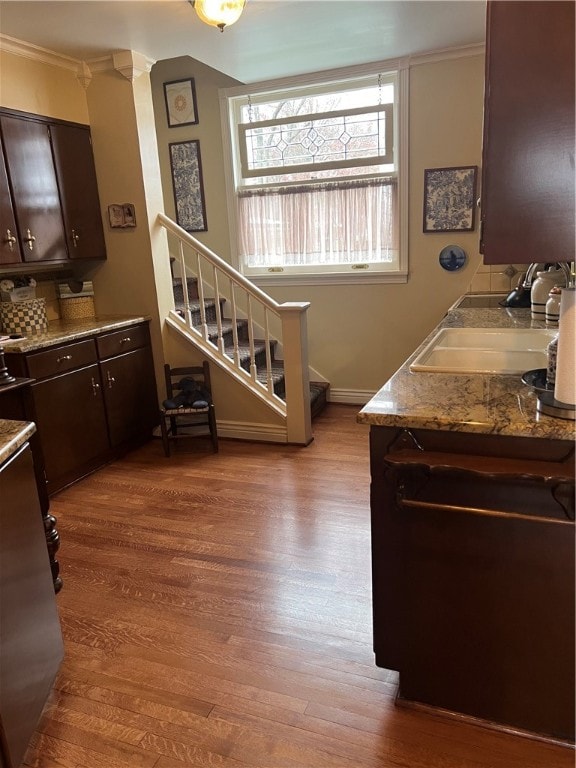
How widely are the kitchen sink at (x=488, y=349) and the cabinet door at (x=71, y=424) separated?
2.16 m

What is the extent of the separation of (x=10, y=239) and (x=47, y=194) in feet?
1.40

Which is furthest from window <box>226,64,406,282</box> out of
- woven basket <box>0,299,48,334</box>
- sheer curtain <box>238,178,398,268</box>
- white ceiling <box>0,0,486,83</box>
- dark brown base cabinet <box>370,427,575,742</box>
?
dark brown base cabinet <box>370,427,575,742</box>

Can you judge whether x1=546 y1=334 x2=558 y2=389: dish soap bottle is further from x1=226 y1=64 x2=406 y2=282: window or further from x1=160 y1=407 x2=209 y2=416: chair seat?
x1=226 y1=64 x2=406 y2=282: window

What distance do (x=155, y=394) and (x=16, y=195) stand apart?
5.19 feet

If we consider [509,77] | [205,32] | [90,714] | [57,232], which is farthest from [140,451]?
[509,77]

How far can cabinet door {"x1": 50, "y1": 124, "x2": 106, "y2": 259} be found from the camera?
348 centimetres

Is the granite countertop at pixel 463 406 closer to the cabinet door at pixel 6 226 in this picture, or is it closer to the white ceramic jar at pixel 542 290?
the white ceramic jar at pixel 542 290

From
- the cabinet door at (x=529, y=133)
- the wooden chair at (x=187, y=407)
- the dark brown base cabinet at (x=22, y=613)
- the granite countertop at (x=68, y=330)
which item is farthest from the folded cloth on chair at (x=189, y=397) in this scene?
the cabinet door at (x=529, y=133)

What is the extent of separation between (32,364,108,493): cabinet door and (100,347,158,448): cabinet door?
0.28 ft

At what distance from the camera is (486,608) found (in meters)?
1.46

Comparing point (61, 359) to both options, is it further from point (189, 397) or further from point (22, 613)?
point (22, 613)

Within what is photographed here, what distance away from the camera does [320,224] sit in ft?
14.5

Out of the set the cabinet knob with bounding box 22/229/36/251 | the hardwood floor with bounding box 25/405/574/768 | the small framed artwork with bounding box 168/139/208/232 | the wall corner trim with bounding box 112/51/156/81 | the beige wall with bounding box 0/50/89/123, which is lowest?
the hardwood floor with bounding box 25/405/574/768

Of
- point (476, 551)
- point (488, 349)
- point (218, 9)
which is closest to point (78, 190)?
point (218, 9)
